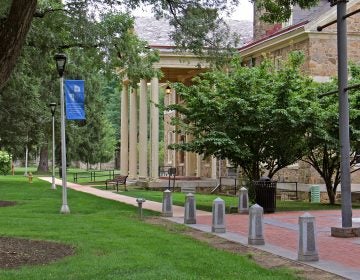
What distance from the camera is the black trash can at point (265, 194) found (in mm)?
18500

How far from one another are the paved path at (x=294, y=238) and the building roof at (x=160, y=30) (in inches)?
623

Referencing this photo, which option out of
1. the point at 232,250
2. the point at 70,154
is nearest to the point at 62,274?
the point at 232,250

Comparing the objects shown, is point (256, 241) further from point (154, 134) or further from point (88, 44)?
A: point (154, 134)

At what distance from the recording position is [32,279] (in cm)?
770

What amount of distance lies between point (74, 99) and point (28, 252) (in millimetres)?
9938

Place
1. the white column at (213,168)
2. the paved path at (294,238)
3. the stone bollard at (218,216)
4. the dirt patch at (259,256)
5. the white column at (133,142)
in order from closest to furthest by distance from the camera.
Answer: the dirt patch at (259,256), the paved path at (294,238), the stone bollard at (218,216), the white column at (213,168), the white column at (133,142)

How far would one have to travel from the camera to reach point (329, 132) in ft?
66.0

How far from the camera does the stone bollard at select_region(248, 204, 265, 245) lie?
1120cm

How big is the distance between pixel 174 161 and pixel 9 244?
33.9 metres

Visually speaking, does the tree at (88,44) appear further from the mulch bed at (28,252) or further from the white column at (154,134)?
the white column at (154,134)

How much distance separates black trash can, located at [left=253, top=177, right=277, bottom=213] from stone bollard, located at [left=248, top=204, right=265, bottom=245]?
23.2ft

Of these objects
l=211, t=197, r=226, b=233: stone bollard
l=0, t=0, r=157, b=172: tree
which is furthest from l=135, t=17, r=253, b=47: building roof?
l=211, t=197, r=226, b=233: stone bollard

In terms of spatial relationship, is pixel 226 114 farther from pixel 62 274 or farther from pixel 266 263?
pixel 62 274

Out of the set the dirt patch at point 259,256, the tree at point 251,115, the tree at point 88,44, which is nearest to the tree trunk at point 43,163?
the tree at point 88,44
